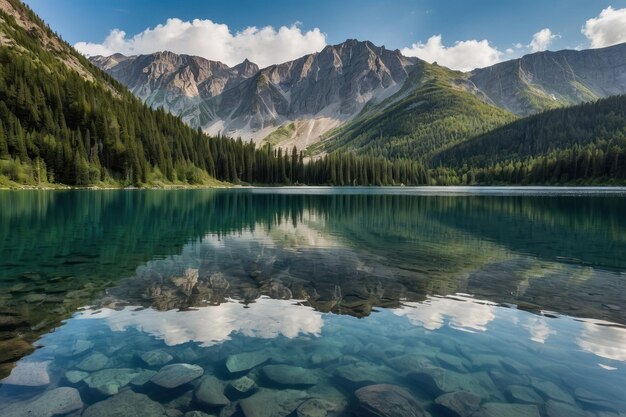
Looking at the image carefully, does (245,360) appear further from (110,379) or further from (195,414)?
(110,379)

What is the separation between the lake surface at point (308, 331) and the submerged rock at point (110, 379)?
0.05 m

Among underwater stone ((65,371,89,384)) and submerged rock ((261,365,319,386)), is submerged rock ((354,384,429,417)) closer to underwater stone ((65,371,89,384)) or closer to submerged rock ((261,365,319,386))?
submerged rock ((261,365,319,386))

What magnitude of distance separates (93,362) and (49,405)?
7.90 feet

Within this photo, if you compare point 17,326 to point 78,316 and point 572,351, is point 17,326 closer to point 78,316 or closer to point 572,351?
A: point 78,316

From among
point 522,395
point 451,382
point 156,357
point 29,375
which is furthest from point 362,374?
point 29,375

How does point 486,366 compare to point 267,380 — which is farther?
point 486,366

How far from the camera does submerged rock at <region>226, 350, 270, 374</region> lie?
34.7 feet

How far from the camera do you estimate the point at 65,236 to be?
33594 millimetres

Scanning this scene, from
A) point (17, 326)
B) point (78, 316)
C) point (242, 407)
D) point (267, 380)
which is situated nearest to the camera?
point (242, 407)

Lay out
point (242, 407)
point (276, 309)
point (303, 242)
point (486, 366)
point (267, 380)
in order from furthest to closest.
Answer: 1. point (303, 242)
2. point (276, 309)
3. point (486, 366)
4. point (267, 380)
5. point (242, 407)

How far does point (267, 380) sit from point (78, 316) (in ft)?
29.0

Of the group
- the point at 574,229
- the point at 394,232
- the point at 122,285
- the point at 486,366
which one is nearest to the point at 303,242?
the point at 394,232

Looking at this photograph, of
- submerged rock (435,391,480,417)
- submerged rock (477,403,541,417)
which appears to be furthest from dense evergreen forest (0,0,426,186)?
submerged rock (477,403,541,417)

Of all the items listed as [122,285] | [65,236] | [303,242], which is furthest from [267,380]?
[65,236]
